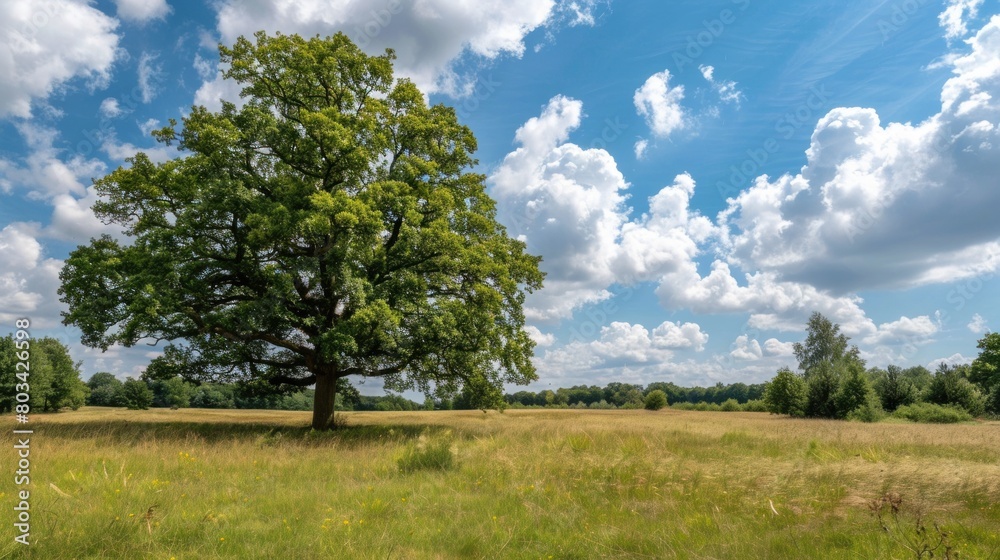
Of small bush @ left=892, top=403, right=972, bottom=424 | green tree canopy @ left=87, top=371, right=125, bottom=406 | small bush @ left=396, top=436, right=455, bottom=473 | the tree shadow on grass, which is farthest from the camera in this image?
green tree canopy @ left=87, top=371, right=125, bottom=406

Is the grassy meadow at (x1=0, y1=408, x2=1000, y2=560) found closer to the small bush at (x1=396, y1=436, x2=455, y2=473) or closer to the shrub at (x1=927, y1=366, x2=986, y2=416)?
the small bush at (x1=396, y1=436, x2=455, y2=473)

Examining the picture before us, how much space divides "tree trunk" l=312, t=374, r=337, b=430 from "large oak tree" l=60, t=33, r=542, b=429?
85 millimetres

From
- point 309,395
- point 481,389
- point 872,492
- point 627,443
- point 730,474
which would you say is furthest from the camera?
point 309,395

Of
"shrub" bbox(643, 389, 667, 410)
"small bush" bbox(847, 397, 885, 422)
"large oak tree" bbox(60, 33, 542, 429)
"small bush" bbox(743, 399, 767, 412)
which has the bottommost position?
"small bush" bbox(743, 399, 767, 412)

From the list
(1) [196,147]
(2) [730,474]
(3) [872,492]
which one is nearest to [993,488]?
(3) [872,492]

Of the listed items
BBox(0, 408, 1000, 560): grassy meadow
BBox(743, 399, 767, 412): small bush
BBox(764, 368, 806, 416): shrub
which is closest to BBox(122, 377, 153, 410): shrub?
BBox(0, 408, 1000, 560): grassy meadow

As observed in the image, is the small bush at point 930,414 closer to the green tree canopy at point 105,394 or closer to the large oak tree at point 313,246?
the large oak tree at point 313,246

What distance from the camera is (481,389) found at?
2119 cm

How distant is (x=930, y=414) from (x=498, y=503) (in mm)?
41324

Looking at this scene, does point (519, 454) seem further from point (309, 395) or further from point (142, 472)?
point (309, 395)

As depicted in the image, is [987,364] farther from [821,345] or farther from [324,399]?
[324,399]

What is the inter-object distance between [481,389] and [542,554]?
1546 cm

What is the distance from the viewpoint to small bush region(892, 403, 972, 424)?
1379 inches

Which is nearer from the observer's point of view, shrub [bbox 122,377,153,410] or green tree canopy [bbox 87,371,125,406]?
shrub [bbox 122,377,153,410]
